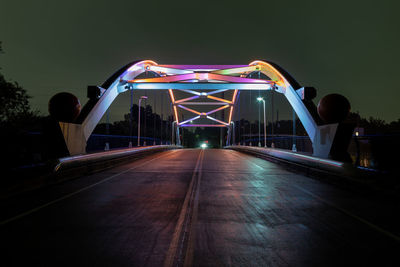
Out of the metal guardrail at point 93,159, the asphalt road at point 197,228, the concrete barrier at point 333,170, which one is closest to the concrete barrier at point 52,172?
the metal guardrail at point 93,159

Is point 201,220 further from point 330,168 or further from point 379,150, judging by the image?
point 379,150

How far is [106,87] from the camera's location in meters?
24.2

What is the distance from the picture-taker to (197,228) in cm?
509

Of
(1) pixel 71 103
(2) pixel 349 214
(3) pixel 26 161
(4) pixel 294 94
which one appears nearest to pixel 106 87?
(1) pixel 71 103

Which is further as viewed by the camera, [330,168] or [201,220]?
[330,168]

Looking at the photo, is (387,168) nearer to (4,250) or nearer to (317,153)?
(317,153)

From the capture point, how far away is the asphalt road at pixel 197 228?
3.82m

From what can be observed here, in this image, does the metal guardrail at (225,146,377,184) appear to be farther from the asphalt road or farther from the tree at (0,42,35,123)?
the tree at (0,42,35,123)

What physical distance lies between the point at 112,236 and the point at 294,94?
2239cm

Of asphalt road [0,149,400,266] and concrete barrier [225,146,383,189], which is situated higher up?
concrete barrier [225,146,383,189]

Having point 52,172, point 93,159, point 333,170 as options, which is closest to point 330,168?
point 333,170

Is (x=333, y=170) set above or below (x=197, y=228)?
above

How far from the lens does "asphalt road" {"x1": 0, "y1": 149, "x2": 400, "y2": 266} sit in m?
3.82

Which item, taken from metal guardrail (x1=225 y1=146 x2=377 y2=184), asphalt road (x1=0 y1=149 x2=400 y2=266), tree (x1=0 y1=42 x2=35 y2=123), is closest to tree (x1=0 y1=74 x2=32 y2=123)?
tree (x1=0 y1=42 x2=35 y2=123)
